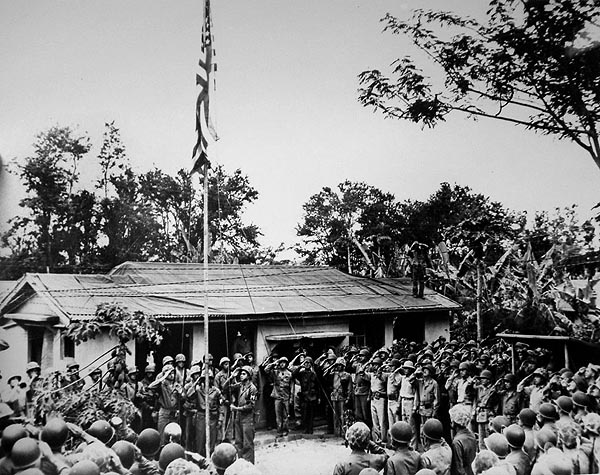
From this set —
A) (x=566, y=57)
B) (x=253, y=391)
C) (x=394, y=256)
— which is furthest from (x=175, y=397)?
(x=566, y=57)

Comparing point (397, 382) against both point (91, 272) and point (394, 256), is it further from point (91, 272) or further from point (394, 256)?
point (91, 272)

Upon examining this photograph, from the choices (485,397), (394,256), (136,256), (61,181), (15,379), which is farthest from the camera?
(394,256)

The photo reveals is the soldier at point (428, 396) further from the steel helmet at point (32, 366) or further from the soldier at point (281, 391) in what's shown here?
the steel helmet at point (32, 366)

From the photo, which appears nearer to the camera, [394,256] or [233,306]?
[233,306]

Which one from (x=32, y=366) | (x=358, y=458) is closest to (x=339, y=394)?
(x=358, y=458)

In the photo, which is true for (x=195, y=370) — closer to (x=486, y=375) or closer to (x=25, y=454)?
(x=25, y=454)

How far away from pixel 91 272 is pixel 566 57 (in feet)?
20.2

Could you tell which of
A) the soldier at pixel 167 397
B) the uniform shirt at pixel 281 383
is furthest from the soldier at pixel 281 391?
the soldier at pixel 167 397

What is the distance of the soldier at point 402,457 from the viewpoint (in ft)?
13.7

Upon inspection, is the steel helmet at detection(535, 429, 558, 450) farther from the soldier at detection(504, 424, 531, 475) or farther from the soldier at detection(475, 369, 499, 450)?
the soldier at detection(475, 369, 499, 450)

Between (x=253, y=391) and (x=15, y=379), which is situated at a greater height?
(x=15, y=379)

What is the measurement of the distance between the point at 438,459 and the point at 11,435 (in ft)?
12.1

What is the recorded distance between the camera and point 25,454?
384 centimetres

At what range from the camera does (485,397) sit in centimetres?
662
